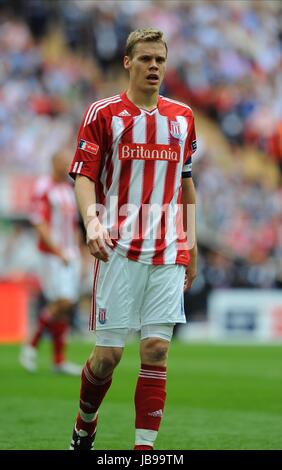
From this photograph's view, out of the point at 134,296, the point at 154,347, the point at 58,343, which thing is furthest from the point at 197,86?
the point at 154,347

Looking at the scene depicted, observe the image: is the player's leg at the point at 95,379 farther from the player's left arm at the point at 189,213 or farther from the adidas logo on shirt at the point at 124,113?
the adidas logo on shirt at the point at 124,113

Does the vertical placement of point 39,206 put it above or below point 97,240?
above

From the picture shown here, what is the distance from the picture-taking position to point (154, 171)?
5.61m

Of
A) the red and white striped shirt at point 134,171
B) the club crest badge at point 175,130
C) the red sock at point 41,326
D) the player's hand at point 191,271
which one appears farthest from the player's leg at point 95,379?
the red sock at point 41,326

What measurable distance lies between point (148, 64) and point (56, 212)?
616cm

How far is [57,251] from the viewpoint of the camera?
1134 centimetres

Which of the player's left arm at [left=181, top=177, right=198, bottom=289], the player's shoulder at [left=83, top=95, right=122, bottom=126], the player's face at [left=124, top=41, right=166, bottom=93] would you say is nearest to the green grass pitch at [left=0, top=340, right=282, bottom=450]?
the player's left arm at [left=181, top=177, right=198, bottom=289]

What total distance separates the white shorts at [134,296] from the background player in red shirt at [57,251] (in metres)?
5.76

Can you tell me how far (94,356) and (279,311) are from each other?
1349 centimetres

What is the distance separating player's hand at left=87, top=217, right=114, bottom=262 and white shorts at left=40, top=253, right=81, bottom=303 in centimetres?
620

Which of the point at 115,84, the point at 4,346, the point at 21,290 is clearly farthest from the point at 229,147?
the point at 4,346

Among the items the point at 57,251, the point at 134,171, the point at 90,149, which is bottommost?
the point at 57,251

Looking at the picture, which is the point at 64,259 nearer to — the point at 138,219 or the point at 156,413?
the point at 138,219

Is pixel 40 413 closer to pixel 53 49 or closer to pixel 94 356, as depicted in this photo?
pixel 94 356
